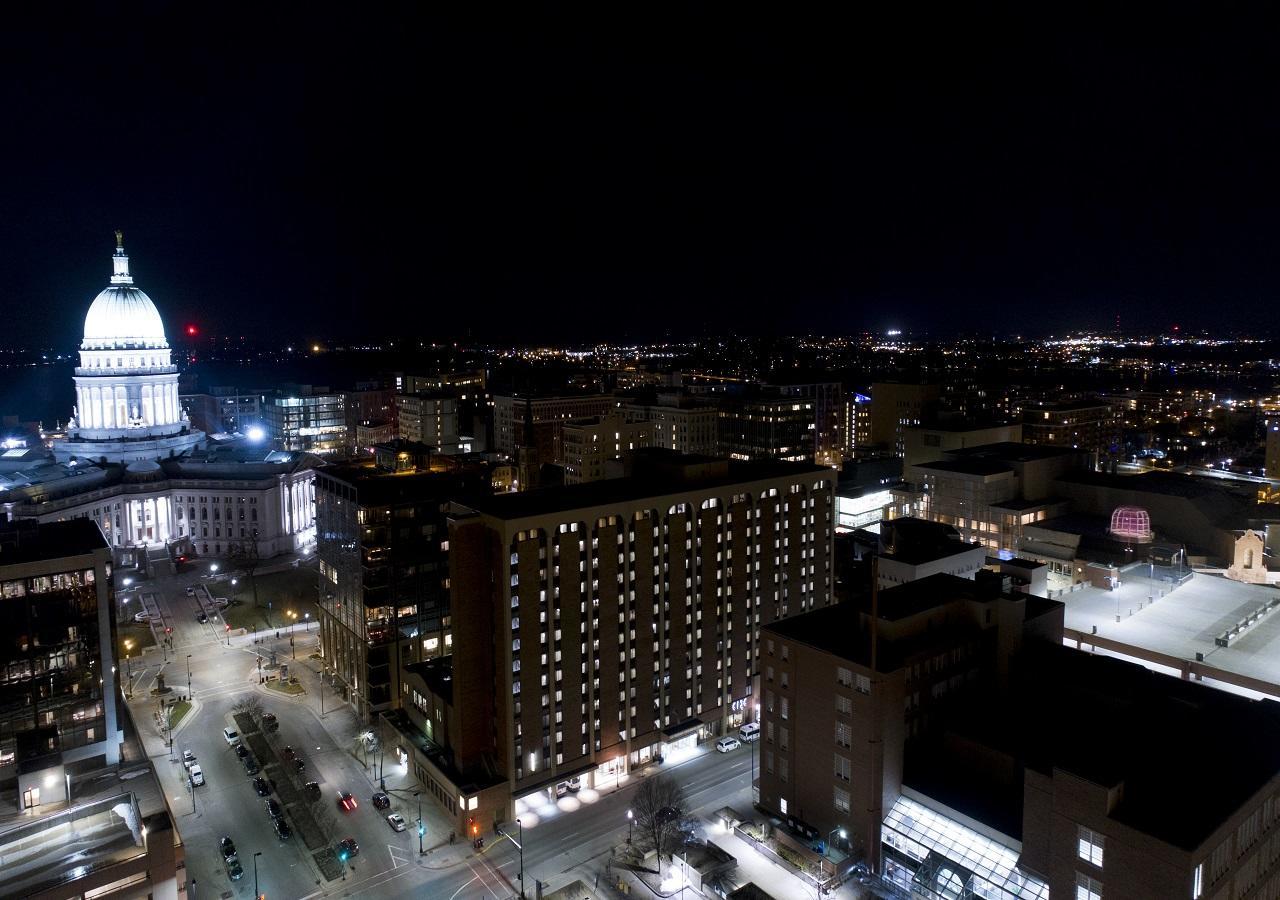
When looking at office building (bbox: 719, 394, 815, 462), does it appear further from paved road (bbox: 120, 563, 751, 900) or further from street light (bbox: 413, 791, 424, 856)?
street light (bbox: 413, 791, 424, 856)

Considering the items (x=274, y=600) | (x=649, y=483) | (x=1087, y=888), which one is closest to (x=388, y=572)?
(x=649, y=483)

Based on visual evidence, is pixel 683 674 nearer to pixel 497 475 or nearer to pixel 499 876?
pixel 499 876

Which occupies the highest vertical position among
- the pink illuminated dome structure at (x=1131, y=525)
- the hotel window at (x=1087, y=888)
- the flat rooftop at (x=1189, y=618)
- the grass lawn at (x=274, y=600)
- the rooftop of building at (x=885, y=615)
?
the rooftop of building at (x=885, y=615)

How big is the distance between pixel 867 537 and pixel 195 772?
6706cm

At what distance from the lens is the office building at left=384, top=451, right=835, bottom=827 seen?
1864 inches

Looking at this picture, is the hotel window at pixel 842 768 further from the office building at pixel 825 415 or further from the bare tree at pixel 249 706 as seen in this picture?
the office building at pixel 825 415

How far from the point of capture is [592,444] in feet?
376

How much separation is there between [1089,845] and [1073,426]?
376 ft

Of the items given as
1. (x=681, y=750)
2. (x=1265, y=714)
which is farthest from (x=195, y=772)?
(x=1265, y=714)

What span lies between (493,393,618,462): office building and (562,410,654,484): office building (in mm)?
17086

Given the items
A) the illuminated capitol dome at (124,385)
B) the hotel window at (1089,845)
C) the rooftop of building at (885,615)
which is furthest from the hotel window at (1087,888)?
the illuminated capitol dome at (124,385)

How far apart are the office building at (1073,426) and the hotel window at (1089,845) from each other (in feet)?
349

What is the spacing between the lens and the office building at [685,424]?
12912 cm

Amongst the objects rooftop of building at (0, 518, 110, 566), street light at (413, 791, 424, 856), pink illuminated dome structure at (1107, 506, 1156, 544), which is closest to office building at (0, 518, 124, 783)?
rooftop of building at (0, 518, 110, 566)
